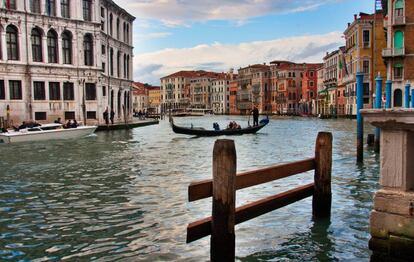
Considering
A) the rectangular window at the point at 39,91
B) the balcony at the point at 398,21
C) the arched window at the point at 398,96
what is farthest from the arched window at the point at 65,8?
the arched window at the point at 398,96

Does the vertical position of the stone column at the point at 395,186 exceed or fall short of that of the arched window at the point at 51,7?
it falls short

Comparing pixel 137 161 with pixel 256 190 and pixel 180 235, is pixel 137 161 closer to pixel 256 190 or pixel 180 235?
pixel 256 190

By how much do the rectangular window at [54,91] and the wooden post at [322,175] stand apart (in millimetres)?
24080

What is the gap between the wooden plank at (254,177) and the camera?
3.61 m

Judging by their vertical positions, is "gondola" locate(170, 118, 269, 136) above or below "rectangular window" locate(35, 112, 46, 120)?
below

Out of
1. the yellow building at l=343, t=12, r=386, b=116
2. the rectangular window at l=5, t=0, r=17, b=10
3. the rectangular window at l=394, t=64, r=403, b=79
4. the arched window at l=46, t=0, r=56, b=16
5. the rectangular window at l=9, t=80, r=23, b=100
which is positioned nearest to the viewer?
the rectangular window at l=5, t=0, r=17, b=10

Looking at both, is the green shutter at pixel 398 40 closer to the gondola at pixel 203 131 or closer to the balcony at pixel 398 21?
the balcony at pixel 398 21

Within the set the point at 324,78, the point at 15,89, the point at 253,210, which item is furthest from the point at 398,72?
the point at 324,78

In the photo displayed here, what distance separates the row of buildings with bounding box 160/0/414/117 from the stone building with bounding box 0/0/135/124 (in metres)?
18.9

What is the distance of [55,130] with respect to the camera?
19250 millimetres

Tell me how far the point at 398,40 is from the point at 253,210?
31.2 m

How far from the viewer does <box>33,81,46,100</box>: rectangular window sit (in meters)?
26.4

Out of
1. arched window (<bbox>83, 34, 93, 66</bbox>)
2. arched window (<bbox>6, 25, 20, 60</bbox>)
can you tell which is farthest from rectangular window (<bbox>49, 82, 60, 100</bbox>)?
arched window (<bbox>83, 34, 93, 66</bbox>)

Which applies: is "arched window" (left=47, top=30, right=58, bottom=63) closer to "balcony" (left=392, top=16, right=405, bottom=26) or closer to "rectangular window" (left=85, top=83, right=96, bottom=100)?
"rectangular window" (left=85, top=83, right=96, bottom=100)
